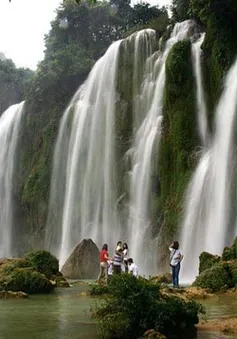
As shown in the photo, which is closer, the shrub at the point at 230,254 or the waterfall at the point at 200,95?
the shrub at the point at 230,254

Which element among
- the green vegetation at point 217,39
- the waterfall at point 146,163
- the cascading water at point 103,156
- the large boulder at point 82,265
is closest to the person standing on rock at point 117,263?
the large boulder at point 82,265

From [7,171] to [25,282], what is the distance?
103 feet

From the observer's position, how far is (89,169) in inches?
1437

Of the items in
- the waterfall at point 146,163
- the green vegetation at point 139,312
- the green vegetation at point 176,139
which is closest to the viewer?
the green vegetation at point 139,312

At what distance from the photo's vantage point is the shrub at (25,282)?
1534 centimetres

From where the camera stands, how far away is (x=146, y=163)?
3123cm

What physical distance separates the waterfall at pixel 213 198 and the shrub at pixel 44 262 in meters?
5.64

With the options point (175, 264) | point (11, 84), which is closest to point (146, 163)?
point (175, 264)

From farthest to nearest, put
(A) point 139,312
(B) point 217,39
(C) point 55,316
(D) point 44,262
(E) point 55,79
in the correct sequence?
1. (E) point 55,79
2. (B) point 217,39
3. (D) point 44,262
4. (C) point 55,316
5. (A) point 139,312

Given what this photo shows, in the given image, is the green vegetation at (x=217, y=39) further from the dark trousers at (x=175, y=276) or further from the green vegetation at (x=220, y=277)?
the dark trousers at (x=175, y=276)

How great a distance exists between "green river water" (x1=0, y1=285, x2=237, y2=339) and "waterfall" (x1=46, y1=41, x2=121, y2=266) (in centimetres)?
1949

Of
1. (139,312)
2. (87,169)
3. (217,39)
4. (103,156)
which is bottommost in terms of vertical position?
(139,312)

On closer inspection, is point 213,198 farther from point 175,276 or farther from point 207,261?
point 175,276

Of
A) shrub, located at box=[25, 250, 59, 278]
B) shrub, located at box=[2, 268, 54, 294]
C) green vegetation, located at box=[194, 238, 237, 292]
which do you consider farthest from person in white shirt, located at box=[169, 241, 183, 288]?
shrub, located at box=[25, 250, 59, 278]
